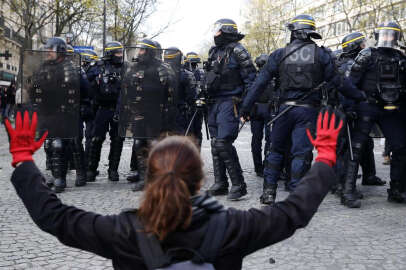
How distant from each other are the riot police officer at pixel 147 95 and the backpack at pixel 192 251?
5.29 m

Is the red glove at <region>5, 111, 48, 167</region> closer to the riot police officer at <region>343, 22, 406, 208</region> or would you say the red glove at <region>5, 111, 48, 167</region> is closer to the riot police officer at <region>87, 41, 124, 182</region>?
the riot police officer at <region>343, 22, 406, 208</region>

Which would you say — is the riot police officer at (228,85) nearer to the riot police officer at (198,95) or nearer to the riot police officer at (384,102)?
the riot police officer at (198,95)

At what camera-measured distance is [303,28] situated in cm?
560

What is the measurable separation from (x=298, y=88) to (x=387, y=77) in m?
1.19

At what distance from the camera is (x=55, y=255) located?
4059mm

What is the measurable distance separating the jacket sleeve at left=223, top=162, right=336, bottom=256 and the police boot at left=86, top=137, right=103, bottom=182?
6.14 m

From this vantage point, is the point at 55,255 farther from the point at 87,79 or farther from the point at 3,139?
the point at 3,139

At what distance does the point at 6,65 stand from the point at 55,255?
58.4 meters

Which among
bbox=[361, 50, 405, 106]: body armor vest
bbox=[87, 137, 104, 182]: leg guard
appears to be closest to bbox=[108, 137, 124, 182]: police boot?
bbox=[87, 137, 104, 182]: leg guard

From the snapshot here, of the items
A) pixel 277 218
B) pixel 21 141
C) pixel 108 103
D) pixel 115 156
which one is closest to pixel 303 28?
pixel 108 103

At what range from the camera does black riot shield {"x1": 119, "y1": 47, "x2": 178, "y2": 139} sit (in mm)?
6996

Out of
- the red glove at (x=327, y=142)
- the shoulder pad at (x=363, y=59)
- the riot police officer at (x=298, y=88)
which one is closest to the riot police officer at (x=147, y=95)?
the riot police officer at (x=298, y=88)

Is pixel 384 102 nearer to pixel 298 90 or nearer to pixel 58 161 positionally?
pixel 298 90

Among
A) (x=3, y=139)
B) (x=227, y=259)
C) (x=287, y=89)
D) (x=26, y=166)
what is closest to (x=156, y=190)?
(x=227, y=259)
